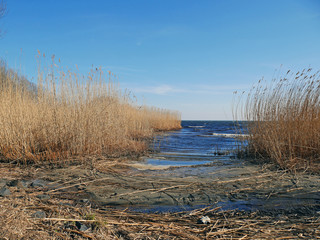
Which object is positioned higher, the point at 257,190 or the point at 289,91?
the point at 289,91

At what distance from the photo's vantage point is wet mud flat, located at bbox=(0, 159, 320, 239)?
1789 mm

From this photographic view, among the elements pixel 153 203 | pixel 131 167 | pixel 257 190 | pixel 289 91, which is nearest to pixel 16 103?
pixel 131 167

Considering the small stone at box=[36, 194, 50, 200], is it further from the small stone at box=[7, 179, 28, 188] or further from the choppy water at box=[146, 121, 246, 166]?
the choppy water at box=[146, 121, 246, 166]

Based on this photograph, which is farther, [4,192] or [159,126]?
[159,126]

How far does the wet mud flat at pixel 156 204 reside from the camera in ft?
5.87

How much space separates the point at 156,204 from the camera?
253cm

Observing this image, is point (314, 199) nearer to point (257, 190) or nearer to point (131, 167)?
point (257, 190)

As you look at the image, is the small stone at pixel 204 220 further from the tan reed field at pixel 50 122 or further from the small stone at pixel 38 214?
the tan reed field at pixel 50 122

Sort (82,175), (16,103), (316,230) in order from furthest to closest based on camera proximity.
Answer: (16,103)
(82,175)
(316,230)

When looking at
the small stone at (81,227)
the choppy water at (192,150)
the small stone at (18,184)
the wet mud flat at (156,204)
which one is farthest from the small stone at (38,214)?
the choppy water at (192,150)

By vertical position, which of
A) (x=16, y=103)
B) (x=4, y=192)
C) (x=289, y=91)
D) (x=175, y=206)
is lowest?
(x=175, y=206)

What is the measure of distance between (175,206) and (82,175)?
A: 1.74 meters

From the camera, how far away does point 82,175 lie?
357cm

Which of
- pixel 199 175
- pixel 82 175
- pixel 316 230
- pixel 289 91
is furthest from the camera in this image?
pixel 289 91
